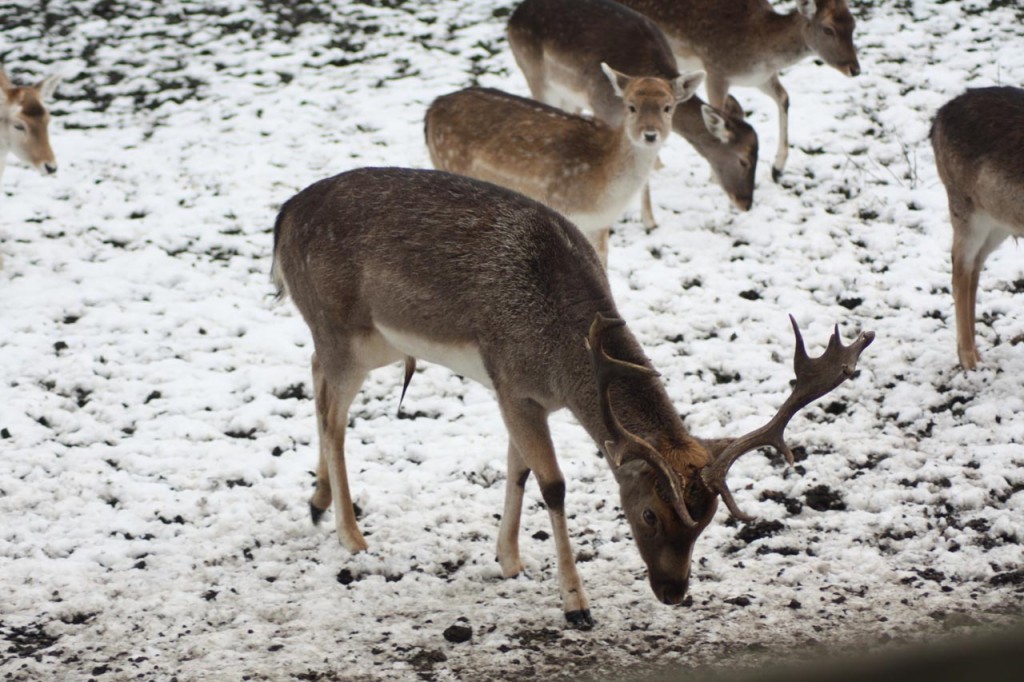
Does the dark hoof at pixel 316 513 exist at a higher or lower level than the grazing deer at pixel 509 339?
lower

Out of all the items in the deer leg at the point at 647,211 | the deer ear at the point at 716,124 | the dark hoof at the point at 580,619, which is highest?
the deer ear at the point at 716,124

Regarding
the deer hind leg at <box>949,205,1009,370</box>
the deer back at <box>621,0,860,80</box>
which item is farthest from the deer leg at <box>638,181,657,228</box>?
the deer hind leg at <box>949,205,1009,370</box>

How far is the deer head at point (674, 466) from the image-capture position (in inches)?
150

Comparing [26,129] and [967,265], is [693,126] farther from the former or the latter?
[26,129]

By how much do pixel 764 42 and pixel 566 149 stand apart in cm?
234

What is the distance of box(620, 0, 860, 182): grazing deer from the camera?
8609 mm

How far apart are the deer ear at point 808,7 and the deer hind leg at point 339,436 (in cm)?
495

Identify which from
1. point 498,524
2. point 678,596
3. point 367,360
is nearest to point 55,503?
point 367,360

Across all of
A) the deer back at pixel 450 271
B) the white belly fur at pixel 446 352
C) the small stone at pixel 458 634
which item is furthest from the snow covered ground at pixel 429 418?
the deer back at pixel 450 271

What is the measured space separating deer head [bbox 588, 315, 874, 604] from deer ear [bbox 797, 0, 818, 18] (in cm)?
532

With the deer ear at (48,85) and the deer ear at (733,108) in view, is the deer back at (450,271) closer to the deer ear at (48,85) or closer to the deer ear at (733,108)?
the deer ear at (733,108)

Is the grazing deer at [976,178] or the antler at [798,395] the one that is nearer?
the antler at [798,395]

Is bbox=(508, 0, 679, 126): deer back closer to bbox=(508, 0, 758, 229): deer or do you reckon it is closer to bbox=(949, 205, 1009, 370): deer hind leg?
bbox=(508, 0, 758, 229): deer

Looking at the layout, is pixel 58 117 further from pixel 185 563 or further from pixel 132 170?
pixel 185 563
